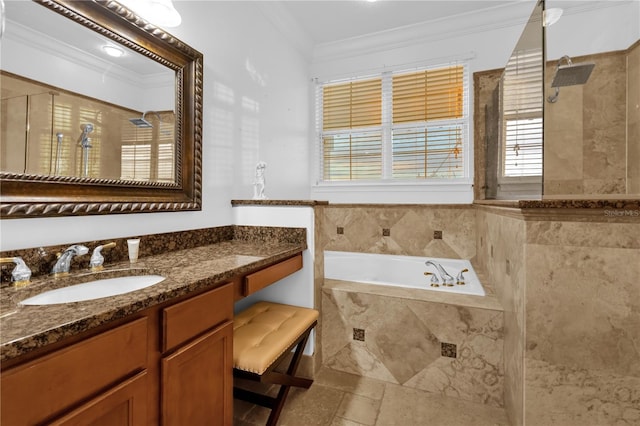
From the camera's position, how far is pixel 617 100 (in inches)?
92.3

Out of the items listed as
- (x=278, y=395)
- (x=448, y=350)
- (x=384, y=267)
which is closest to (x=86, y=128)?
(x=278, y=395)

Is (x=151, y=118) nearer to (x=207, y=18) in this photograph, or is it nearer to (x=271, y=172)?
(x=207, y=18)

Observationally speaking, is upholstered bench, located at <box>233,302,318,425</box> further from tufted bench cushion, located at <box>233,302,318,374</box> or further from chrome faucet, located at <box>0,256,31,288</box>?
chrome faucet, located at <box>0,256,31,288</box>

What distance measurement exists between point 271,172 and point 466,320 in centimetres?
203

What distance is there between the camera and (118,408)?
2.51 ft

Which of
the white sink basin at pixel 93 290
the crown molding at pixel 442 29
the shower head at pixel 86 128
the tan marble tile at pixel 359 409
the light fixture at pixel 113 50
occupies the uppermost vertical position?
the crown molding at pixel 442 29

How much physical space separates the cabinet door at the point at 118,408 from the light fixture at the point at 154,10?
158 cm

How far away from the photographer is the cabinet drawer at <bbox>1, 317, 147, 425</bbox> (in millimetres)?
564

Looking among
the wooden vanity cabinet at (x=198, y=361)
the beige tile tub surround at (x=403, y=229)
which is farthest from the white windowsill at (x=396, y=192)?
the wooden vanity cabinet at (x=198, y=361)

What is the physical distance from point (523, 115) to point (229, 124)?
2.15 meters

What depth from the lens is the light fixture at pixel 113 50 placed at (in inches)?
50.4

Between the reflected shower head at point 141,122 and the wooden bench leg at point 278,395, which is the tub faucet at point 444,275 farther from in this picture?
the reflected shower head at point 141,122

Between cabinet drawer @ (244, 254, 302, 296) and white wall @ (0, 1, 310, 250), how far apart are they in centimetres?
61

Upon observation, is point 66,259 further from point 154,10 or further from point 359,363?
point 359,363
